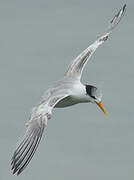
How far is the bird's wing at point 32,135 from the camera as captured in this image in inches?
502

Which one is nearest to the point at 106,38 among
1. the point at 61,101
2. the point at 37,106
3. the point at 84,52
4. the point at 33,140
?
the point at 84,52

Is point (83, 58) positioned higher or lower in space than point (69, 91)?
higher

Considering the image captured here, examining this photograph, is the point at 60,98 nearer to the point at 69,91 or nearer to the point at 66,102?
the point at 69,91

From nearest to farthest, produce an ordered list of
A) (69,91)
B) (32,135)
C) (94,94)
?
(32,135) → (69,91) → (94,94)

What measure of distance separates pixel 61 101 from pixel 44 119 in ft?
6.62

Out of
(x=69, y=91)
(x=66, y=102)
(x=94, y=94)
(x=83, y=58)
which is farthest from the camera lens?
(x=83, y=58)

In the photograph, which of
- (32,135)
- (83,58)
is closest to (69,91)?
(32,135)

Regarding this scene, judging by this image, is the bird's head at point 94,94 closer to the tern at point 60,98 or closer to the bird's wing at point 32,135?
the tern at point 60,98

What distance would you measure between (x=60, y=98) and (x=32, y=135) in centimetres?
174

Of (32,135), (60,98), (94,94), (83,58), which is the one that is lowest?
(32,135)

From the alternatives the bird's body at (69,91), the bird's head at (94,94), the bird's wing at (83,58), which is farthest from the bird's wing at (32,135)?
the bird's wing at (83,58)

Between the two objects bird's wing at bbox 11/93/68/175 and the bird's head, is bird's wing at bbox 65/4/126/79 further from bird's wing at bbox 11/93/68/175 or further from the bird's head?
bird's wing at bbox 11/93/68/175

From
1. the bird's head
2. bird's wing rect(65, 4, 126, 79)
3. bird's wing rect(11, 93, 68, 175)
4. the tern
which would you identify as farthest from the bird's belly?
bird's wing rect(65, 4, 126, 79)

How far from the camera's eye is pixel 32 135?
13523 mm
